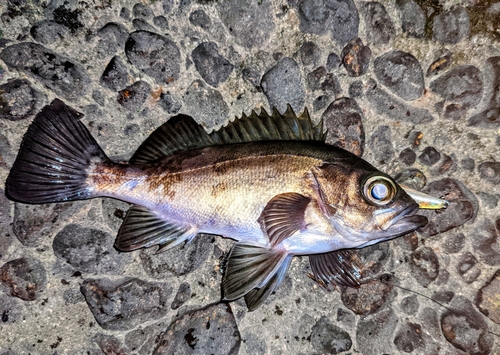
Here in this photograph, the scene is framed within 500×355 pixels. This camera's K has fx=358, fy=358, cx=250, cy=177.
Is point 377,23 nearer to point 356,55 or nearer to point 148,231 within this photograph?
point 356,55

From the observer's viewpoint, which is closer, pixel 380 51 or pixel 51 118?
pixel 51 118

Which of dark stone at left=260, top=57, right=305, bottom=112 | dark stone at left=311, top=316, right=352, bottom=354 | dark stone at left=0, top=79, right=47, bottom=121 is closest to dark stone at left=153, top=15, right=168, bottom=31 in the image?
dark stone at left=260, top=57, right=305, bottom=112

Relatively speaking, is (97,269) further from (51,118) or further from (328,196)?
(328,196)

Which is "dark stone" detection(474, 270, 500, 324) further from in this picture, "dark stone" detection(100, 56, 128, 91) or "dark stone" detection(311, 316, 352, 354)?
"dark stone" detection(100, 56, 128, 91)

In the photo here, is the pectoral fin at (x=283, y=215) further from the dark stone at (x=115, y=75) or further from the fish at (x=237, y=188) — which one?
the dark stone at (x=115, y=75)

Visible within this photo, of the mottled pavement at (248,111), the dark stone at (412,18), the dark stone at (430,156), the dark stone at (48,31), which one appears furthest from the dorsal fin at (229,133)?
the dark stone at (412,18)

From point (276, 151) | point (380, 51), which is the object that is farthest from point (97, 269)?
point (380, 51)
